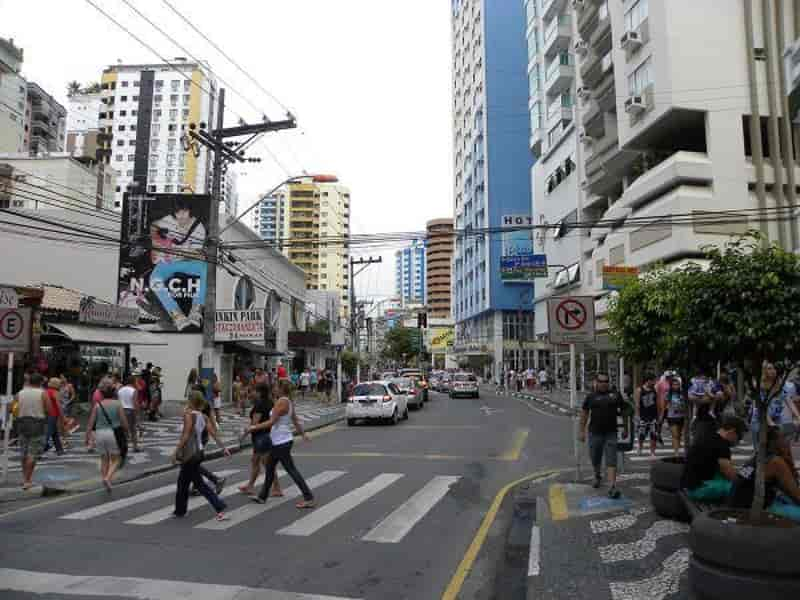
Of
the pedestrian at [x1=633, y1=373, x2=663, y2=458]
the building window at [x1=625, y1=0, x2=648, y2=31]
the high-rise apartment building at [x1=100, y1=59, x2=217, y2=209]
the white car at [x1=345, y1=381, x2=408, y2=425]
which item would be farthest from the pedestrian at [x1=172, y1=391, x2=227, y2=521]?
the high-rise apartment building at [x1=100, y1=59, x2=217, y2=209]

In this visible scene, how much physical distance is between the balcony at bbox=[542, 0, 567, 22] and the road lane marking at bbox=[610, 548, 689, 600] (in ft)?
172

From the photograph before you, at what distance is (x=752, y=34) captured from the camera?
31625 millimetres

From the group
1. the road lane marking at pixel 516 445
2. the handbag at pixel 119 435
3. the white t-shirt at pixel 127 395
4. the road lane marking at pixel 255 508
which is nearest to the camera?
the road lane marking at pixel 255 508

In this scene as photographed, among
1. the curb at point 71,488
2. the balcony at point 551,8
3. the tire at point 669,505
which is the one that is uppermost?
the balcony at point 551,8

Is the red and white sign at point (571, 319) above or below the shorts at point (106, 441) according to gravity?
above

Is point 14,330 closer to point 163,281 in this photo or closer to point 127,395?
point 127,395

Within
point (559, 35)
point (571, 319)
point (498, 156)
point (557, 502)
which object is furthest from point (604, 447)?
point (498, 156)

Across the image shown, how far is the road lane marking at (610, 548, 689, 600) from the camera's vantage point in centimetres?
525

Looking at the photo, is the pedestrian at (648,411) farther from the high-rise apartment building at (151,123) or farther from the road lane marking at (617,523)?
the high-rise apartment building at (151,123)

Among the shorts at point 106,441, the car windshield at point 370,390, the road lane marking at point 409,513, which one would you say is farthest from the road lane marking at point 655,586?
the car windshield at point 370,390

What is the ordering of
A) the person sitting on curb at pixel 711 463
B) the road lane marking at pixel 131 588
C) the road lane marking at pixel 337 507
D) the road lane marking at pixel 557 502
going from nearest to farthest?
1. the road lane marking at pixel 131 588
2. the person sitting on curb at pixel 711 463
3. the road lane marking at pixel 337 507
4. the road lane marking at pixel 557 502

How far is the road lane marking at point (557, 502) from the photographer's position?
843 cm

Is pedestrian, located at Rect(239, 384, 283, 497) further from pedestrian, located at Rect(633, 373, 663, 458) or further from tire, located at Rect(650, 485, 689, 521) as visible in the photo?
pedestrian, located at Rect(633, 373, 663, 458)

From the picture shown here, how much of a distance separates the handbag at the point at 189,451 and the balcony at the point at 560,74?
49.3 metres
